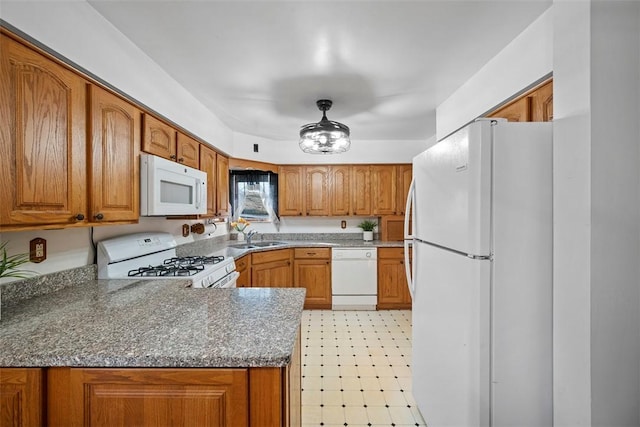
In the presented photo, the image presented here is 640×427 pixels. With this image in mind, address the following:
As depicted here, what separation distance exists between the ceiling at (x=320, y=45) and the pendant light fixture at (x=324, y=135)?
0.21m

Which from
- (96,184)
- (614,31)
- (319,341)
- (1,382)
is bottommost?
(319,341)

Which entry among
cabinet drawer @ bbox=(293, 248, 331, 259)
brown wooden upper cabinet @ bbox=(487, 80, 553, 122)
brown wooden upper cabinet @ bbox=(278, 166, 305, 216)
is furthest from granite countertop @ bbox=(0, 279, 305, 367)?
brown wooden upper cabinet @ bbox=(278, 166, 305, 216)

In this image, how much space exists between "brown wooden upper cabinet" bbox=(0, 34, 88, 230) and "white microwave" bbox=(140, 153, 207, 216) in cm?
42

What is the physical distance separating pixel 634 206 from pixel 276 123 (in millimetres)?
2984

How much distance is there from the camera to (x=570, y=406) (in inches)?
42.0

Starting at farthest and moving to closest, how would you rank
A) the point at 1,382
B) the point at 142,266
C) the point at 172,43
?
the point at 142,266, the point at 172,43, the point at 1,382

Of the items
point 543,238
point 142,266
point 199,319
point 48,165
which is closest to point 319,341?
point 142,266

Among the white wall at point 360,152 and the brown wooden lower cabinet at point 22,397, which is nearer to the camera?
the brown wooden lower cabinet at point 22,397

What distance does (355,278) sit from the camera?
12.6ft

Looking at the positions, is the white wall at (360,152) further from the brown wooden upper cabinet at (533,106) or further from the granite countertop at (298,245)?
the brown wooden upper cabinet at (533,106)

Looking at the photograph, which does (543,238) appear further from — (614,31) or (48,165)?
(48,165)

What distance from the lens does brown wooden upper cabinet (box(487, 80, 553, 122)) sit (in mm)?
1459

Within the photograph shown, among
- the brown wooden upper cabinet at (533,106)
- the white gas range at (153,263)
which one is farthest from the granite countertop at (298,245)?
the brown wooden upper cabinet at (533,106)

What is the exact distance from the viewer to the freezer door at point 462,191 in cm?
119
